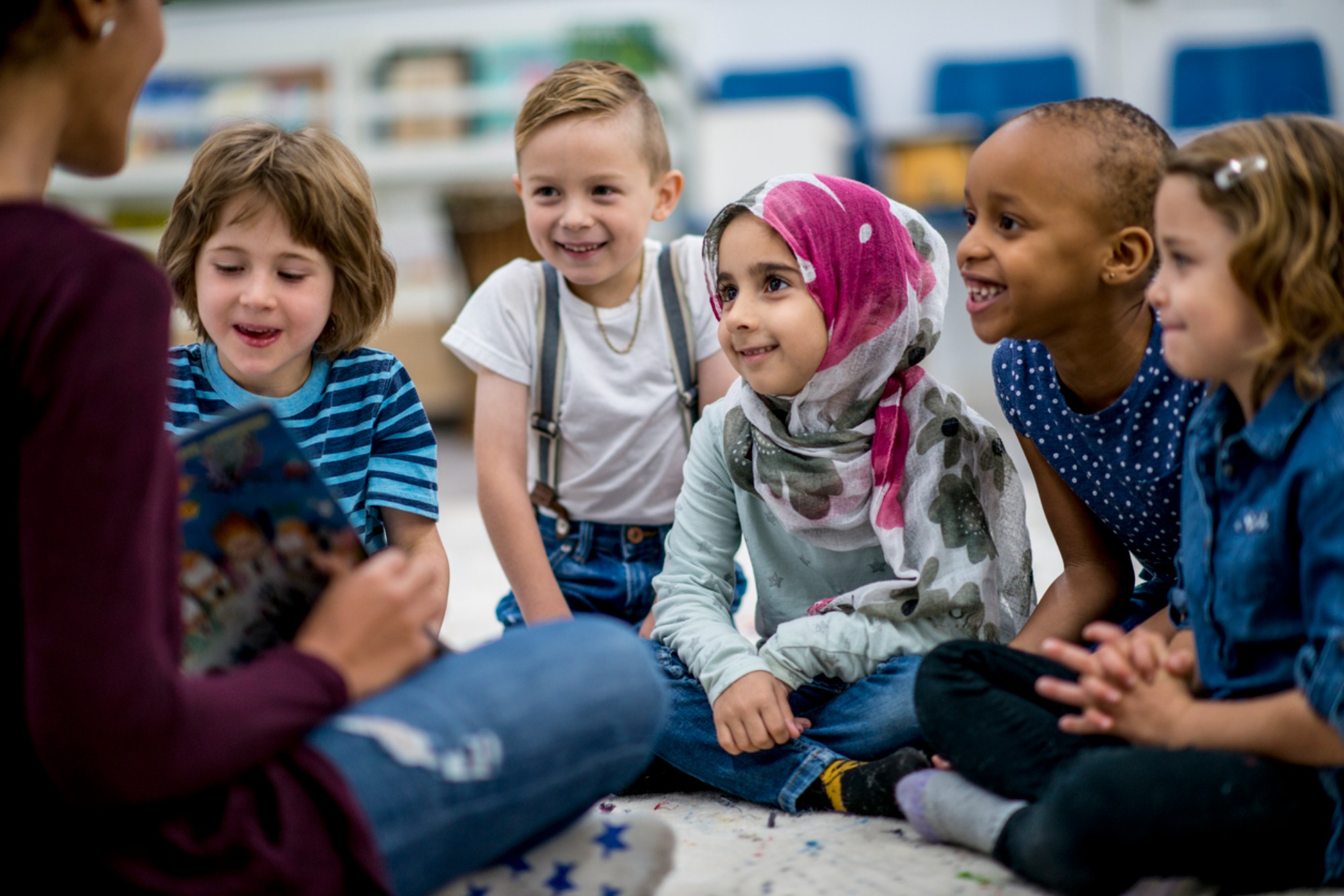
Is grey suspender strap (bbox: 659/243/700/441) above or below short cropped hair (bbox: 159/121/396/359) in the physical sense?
below

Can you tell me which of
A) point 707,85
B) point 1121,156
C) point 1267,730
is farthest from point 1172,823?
point 707,85

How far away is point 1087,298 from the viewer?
3.51 feet

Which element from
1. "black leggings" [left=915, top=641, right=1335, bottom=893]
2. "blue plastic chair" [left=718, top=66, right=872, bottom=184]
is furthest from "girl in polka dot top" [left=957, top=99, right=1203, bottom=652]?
"blue plastic chair" [left=718, top=66, right=872, bottom=184]

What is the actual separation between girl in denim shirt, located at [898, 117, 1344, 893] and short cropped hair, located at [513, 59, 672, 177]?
744mm

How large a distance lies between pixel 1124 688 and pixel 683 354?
30.6 inches

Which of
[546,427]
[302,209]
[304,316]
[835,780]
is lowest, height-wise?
[835,780]

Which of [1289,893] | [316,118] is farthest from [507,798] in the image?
[316,118]

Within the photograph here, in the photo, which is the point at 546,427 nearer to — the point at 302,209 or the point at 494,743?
the point at 302,209

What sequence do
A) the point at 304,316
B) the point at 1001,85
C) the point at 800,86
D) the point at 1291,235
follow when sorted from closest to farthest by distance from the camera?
the point at 1291,235 < the point at 304,316 < the point at 1001,85 < the point at 800,86

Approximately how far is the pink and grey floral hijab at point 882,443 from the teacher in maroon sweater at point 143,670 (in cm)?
47

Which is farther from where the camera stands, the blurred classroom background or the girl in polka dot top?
the blurred classroom background

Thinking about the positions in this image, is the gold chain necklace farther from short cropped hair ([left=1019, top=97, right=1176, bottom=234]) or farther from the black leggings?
the black leggings

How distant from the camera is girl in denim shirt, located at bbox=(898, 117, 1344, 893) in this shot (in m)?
0.79

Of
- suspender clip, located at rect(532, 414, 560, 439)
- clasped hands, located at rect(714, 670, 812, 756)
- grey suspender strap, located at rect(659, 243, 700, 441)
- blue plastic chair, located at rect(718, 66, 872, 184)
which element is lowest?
clasped hands, located at rect(714, 670, 812, 756)
